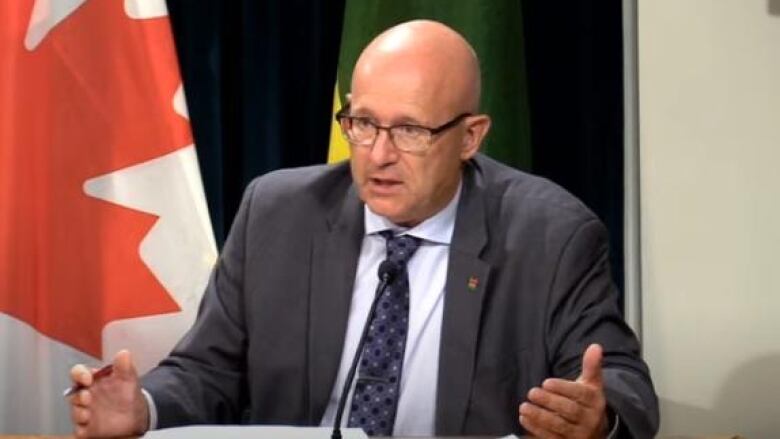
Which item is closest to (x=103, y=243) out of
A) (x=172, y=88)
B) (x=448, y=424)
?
(x=172, y=88)

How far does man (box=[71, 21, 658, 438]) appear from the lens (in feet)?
7.13

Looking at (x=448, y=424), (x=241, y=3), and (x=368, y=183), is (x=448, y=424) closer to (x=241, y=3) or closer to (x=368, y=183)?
(x=368, y=183)

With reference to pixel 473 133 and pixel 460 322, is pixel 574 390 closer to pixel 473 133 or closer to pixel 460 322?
pixel 460 322

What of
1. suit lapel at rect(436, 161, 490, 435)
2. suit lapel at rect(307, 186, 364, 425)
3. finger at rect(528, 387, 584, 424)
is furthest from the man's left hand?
suit lapel at rect(307, 186, 364, 425)

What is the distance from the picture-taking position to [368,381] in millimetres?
2174

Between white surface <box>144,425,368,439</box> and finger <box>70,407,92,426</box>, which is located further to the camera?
finger <box>70,407,92,426</box>

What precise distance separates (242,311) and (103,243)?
401mm

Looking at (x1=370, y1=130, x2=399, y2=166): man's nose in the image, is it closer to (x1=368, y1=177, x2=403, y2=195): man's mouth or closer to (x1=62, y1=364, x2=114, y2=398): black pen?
(x1=368, y1=177, x2=403, y2=195): man's mouth

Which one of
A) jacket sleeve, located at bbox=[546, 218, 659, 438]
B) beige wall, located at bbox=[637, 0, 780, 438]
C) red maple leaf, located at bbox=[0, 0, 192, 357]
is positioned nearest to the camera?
jacket sleeve, located at bbox=[546, 218, 659, 438]

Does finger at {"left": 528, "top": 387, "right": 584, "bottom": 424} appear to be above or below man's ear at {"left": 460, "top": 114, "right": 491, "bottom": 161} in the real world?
below

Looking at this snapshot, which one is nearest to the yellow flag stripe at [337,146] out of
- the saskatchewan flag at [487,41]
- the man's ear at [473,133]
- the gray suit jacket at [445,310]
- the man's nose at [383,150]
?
the saskatchewan flag at [487,41]

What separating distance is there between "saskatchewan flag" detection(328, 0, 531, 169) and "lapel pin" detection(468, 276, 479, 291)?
678 millimetres

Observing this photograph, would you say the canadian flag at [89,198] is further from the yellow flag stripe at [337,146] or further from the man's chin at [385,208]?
the man's chin at [385,208]

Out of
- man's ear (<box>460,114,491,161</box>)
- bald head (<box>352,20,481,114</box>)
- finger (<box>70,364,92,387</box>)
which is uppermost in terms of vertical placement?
bald head (<box>352,20,481,114</box>)
